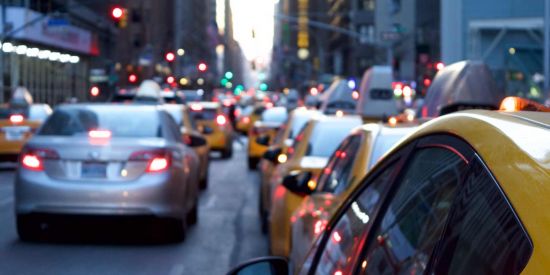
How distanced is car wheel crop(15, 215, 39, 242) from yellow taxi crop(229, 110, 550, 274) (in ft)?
25.6

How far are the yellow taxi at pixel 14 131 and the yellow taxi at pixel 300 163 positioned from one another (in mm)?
13415

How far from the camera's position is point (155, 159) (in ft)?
36.7

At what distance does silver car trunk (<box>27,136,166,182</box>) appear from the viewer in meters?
10.9

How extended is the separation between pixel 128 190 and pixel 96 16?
6412cm

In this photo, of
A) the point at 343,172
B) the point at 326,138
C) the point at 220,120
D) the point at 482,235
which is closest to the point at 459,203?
the point at 482,235

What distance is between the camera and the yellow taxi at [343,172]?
20.3 feet

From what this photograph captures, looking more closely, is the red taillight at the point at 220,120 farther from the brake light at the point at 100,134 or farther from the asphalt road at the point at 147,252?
the brake light at the point at 100,134

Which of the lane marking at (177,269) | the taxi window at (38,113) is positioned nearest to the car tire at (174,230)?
the lane marking at (177,269)

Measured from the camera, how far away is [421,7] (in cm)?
6606

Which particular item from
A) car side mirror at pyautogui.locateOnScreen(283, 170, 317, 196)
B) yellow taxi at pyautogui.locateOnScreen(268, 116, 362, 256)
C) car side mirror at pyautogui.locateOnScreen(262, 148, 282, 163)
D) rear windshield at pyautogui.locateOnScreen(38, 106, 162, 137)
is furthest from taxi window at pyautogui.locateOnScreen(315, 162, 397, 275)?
car side mirror at pyautogui.locateOnScreen(262, 148, 282, 163)

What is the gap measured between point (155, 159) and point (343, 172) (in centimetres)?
430

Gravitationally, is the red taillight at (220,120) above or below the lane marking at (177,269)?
above

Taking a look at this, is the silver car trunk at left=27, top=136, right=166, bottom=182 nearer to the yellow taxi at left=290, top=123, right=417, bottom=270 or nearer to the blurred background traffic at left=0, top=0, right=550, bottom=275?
the blurred background traffic at left=0, top=0, right=550, bottom=275

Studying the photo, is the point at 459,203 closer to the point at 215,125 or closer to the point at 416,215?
the point at 416,215
